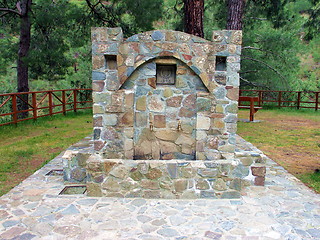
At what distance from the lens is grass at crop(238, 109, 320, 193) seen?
194 inches

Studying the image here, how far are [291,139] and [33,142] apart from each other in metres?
6.12

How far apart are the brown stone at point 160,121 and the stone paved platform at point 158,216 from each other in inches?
42.9

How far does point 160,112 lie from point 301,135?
16.7 feet

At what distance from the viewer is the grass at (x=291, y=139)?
493cm

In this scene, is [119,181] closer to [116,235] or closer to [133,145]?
[133,145]

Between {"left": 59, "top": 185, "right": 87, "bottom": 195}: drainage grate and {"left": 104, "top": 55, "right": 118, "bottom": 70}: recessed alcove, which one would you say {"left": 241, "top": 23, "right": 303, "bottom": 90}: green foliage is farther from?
{"left": 59, "top": 185, "right": 87, "bottom": 195}: drainage grate

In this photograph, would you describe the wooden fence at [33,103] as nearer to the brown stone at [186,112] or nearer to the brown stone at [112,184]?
the brown stone at [112,184]

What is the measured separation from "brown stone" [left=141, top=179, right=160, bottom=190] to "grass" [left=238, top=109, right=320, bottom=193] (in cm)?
221

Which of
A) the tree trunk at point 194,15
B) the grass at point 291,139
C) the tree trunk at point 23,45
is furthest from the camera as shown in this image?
the tree trunk at point 23,45

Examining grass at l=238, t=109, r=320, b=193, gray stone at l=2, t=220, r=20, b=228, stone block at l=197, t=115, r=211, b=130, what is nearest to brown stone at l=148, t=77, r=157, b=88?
stone block at l=197, t=115, r=211, b=130

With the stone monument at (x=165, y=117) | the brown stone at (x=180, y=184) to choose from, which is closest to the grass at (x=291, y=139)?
the stone monument at (x=165, y=117)

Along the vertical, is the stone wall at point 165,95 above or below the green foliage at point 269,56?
below

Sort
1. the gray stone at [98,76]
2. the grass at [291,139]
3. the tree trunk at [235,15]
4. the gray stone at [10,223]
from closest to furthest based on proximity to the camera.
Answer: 1. the gray stone at [10,223]
2. the gray stone at [98,76]
3. the grass at [291,139]
4. the tree trunk at [235,15]

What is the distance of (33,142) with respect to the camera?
6484mm
